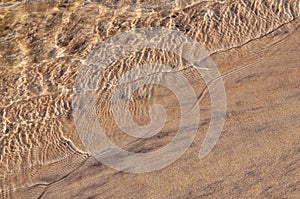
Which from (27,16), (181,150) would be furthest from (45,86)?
(181,150)

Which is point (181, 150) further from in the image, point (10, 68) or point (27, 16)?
point (27, 16)

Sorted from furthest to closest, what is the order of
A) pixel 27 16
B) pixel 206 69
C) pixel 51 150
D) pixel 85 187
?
1. pixel 27 16
2. pixel 206 69
3. pixel 51 150
4. pixel 85 187

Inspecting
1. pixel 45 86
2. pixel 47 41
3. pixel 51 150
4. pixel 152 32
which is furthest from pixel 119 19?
pixel 51 150

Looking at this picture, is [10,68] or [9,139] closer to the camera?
[9,139]

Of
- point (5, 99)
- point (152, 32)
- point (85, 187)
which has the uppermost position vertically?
point (152, 32)

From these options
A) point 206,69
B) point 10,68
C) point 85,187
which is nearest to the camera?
point 85,187

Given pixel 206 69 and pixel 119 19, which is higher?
pixel 119 19
